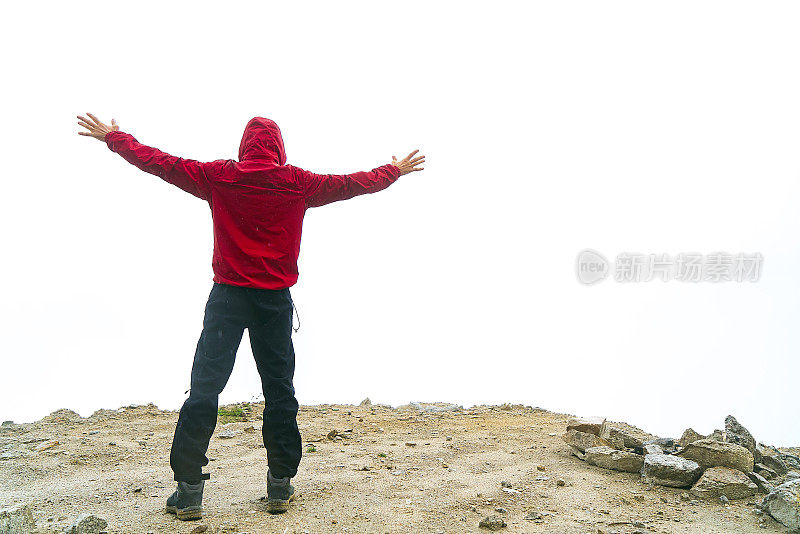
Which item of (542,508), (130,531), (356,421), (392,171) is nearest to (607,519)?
(542,508)

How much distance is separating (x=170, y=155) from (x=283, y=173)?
996mm

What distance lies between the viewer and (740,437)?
22.3 feet

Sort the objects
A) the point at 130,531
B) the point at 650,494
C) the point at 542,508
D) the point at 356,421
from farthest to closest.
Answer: the point at 356,421, the point at 650,494, the point at 542,508, the point at 130,531

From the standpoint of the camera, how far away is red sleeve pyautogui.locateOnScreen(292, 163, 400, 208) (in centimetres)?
550

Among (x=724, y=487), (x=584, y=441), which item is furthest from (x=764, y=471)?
(x=584, y=441)

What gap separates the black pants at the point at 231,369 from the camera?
5.16 meters

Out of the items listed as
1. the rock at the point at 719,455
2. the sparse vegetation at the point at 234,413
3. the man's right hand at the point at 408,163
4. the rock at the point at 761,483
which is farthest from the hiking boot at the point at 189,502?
the rock at the point at 761,483

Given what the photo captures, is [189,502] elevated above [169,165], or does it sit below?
below

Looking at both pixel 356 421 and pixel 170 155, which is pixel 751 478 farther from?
pixel 170 155

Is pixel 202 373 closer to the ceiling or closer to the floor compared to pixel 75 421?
closer to the ceiling

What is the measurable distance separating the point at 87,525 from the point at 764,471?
260 inches

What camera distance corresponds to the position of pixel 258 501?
5.72m

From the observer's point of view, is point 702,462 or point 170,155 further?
point 702,462

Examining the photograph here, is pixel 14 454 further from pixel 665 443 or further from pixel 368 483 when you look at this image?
pixel 665 443
